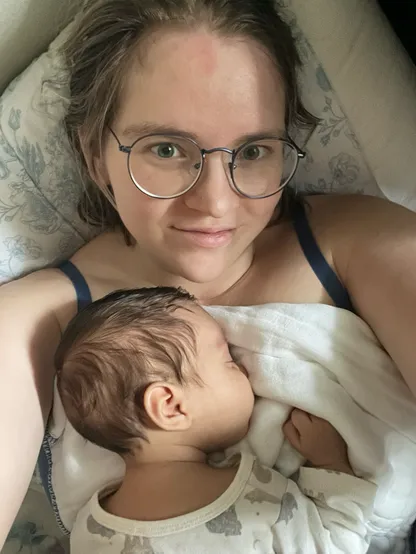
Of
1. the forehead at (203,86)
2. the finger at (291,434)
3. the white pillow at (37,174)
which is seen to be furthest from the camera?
the white pillow at (37,174)

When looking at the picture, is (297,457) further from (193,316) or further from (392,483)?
(193,316)

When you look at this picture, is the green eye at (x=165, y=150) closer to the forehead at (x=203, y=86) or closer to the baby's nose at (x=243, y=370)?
the forehead at (x=203, y=86)

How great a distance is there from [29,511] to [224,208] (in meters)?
0.73

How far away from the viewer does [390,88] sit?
42.4 inches

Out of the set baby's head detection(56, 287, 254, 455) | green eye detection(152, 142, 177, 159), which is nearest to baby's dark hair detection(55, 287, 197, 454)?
baby's head detection(56, 287, 254, 455)

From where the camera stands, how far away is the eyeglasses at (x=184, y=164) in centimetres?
98

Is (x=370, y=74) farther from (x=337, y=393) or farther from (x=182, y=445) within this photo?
(x=182, y=445)

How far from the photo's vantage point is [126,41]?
1009 mm

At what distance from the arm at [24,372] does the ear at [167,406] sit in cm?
21

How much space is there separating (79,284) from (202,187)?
1.16 feet

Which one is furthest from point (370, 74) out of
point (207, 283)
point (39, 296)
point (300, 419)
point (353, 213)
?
point (39, 296)

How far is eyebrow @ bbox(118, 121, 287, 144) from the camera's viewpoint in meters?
0.96

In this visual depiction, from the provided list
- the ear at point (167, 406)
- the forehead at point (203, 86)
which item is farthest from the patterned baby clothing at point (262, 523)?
the forehead at point (203, 86)

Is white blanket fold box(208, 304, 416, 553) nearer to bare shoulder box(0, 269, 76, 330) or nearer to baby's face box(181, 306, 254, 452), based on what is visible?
baby's face box(181, 306, 254, 452)
